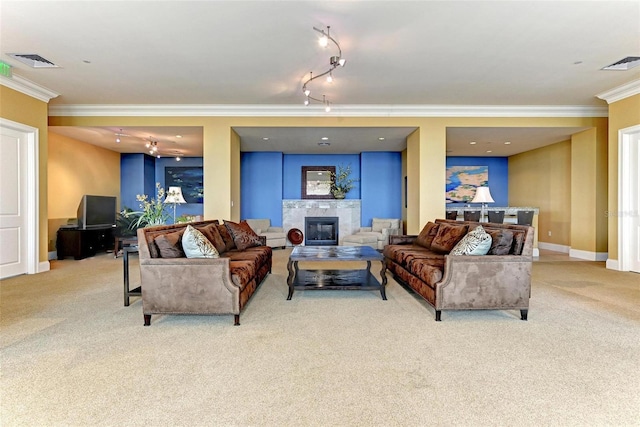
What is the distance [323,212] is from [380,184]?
68.1 inches

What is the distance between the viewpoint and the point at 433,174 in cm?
650

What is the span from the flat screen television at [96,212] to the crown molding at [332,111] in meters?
2.03

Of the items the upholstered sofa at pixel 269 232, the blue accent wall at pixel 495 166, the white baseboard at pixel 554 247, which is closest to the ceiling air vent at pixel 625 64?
the white baseboard at pixel 554 247

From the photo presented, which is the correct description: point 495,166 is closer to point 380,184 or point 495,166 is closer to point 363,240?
point 380,184

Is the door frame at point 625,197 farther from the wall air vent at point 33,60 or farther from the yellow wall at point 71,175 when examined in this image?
the yellow wall at point 71,175

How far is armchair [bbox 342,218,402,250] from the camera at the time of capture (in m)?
8.06

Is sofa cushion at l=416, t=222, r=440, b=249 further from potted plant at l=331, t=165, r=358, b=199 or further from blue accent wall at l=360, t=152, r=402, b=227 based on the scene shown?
potted plant at l=331, t=165, r=358, b=199

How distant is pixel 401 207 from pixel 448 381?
7410 mm

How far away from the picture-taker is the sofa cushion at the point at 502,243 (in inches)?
131

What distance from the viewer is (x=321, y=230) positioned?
9.24 meters

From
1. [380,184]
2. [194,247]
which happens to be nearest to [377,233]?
[380,184]

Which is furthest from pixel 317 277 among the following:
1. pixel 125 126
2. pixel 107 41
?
pixel 125 126

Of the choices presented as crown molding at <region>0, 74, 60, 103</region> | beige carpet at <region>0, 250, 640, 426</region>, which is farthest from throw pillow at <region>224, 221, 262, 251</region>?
crown molding at <region>0, 74, 60, 103</region>

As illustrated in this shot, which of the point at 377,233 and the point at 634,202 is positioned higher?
the point at 634,202
